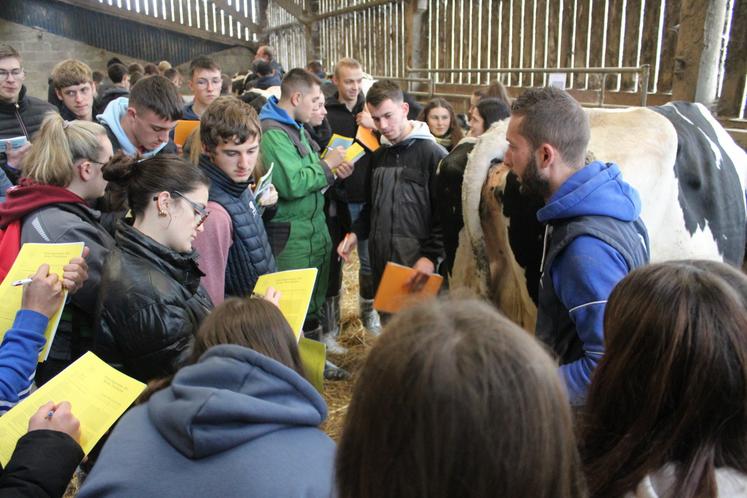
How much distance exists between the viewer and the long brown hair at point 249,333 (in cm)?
127

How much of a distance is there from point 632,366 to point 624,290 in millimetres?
147

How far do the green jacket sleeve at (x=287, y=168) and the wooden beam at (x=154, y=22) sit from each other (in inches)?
526

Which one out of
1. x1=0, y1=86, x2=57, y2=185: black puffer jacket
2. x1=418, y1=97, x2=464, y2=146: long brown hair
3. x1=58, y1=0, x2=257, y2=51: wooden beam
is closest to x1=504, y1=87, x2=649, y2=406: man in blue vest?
x1=418, y1=97, x2=464, y2=146: long brown hair

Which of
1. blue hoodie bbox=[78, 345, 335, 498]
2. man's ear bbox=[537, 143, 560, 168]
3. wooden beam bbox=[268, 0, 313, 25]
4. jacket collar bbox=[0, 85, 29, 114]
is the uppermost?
wooden beam bbox=[268, 0, 313, 25]

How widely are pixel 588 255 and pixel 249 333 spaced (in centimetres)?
88

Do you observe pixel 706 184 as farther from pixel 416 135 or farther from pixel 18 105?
pixel 18 105

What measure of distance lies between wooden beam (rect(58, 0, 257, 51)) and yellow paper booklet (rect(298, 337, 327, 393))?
49.5 feet

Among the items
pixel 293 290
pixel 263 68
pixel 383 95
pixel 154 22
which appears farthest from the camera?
pixel 154 22

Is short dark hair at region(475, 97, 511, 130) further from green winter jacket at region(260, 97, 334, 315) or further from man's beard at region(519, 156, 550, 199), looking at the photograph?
man's beard at region(519, 156, 550, 199)

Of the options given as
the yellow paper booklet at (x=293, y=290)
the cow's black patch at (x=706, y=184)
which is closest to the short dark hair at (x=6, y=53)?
the yellow paper booklet at (x=293, y=290)

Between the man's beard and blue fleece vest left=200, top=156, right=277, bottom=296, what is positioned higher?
the man's beard

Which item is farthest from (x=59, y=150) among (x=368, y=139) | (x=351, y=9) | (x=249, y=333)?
(x=351, y=9)

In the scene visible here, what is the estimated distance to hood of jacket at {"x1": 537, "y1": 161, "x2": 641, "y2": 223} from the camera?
163cm

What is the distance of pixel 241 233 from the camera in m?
2.60
